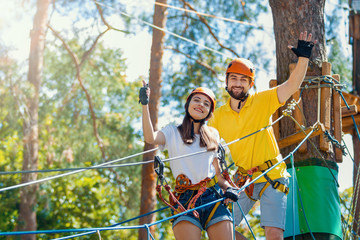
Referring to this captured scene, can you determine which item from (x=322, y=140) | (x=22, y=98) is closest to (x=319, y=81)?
(x=322, y=140)

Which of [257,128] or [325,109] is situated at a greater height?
[325,109]

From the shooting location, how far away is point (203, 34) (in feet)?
38.5

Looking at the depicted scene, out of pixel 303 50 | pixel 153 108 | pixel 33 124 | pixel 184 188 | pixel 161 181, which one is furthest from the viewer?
pixel 33 124

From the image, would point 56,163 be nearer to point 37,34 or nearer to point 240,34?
point 37,34

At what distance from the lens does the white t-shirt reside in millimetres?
3186

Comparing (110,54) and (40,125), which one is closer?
(40,125)

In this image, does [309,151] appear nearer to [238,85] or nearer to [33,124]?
[238,85]

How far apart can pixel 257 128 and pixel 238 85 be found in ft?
1.03

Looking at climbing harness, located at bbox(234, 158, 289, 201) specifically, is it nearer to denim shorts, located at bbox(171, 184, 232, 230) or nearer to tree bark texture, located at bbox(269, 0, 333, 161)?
denim shorts, located at bbox(171, 184, 232, 230)

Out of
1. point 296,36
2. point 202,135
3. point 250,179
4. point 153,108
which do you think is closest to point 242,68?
point 202,135

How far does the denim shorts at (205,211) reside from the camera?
3061 millimetres

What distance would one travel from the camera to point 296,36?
431cm

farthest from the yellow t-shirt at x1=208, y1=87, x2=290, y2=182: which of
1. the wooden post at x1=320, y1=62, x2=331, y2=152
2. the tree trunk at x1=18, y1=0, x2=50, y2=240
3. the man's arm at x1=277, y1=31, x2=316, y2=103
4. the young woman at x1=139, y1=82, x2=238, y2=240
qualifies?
the tree trunk at x1=18, y1=0, x2=50, y2=240

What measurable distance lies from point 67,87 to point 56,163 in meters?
2.67
